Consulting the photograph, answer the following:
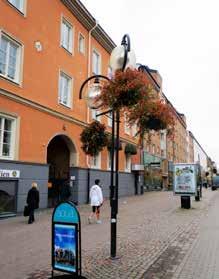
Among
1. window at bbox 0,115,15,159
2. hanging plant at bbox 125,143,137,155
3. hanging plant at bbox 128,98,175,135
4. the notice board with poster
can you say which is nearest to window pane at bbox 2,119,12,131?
window at bbox 0,115,15,159

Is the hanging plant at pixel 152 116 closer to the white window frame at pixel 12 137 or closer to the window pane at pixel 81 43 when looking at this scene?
the white window frame at pixel 12 137

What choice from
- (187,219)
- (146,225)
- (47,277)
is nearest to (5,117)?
(146,225)

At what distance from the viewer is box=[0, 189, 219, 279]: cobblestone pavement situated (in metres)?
7.06

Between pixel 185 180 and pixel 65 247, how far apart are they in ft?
54.9

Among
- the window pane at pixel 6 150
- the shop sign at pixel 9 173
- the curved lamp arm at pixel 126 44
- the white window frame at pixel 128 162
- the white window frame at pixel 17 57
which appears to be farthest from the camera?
the white window frame at pixel 128 162

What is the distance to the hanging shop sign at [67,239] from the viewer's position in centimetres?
592

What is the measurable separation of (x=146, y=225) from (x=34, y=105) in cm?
815

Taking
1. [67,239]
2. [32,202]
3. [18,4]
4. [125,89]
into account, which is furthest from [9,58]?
[67,239]

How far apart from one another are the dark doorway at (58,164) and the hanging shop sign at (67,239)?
16182 mm

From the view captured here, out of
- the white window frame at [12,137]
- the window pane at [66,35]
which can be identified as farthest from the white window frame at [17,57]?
the window pane at [66,35]

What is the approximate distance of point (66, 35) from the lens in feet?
73.6

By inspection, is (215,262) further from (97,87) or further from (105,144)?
(105,144)

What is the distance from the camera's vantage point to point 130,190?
32.8 m

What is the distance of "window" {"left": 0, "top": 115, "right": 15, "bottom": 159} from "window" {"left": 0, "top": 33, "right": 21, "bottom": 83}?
77.7 inches
